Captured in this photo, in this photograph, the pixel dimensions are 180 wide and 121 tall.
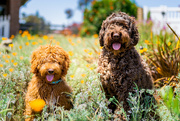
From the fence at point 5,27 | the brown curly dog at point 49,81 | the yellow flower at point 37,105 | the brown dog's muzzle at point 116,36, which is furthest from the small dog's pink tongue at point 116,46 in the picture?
the fence at point 5,27

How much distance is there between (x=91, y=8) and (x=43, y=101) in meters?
10.7

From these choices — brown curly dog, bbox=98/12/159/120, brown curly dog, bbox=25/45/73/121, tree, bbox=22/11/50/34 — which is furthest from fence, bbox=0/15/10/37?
brown curly dog, bbox=98/12/159/120

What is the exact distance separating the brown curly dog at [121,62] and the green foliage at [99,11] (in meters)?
9.27

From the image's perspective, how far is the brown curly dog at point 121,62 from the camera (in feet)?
8.47

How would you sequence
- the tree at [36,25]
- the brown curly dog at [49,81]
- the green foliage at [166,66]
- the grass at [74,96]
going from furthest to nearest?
the tree at [36,25], the green foliage at [166,66], the brown curly dog at [49,81], the grass at [74,96]

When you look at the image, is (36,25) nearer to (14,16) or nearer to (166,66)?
(14,16)

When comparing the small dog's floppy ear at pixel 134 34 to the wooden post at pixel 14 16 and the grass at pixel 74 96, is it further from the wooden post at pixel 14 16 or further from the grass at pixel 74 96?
the wooden post at pixel 14 16

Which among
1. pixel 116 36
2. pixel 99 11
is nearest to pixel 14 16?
pixel 99 11

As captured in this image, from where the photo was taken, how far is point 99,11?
12.0 metres

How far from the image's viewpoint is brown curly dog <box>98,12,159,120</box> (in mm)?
2582

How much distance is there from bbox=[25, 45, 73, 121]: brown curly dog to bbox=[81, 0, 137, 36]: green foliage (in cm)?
949

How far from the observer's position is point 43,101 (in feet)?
8.12

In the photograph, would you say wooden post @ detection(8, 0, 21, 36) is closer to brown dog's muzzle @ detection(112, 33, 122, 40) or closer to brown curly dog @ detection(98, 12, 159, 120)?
brown curly dog @ detection(98, 12, 159, 120)

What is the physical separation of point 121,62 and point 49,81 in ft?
3.46
